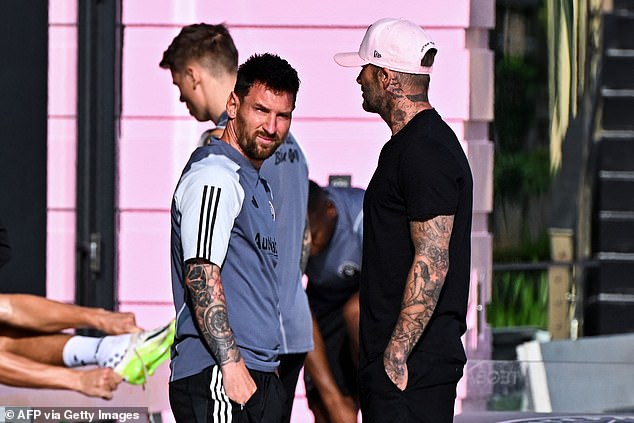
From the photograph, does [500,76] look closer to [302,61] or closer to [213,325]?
[302,61]

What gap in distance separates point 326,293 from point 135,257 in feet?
3.97

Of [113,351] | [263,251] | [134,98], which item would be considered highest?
[134,98]

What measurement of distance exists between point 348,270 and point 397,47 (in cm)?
184

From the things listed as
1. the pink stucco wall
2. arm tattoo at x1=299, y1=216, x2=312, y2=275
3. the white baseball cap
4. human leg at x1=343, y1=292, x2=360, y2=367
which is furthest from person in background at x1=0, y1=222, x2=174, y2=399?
the white baseball cap

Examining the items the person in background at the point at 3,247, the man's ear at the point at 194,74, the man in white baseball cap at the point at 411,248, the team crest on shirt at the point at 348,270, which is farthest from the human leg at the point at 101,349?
the man in white baseball cap at the point at 411,248

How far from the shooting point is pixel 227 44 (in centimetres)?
487

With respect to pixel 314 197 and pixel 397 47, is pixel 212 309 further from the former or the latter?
pixel 314 197

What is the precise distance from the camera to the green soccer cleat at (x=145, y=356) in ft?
17.8

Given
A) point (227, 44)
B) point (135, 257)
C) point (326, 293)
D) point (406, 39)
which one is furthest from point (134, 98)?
point (406, 39)

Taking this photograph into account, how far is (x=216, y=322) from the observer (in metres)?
3.68

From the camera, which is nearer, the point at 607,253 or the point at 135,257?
the point at 135,257

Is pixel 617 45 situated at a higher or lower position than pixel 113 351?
higher

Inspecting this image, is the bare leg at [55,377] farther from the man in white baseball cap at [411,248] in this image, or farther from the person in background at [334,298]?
the man in white baseball cap at [411,248]

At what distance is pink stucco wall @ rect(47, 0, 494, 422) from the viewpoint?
21.6 feet
